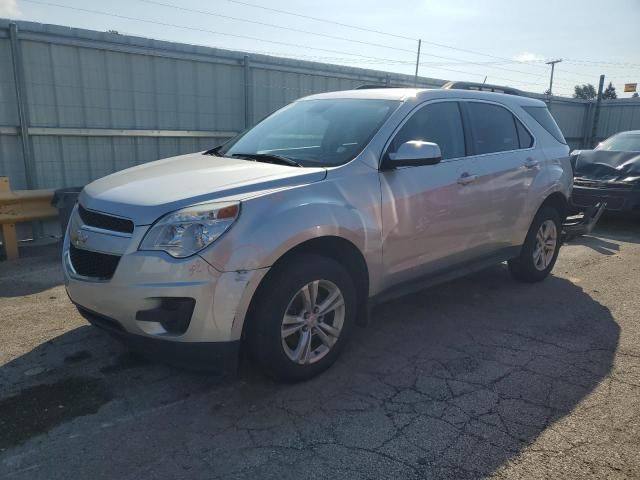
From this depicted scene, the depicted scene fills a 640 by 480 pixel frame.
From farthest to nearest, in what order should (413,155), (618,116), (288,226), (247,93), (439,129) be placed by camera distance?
(618,116) → (247,93) → (439,129) → (413,155) → (288,226)

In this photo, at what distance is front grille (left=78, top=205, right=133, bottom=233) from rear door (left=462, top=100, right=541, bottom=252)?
285cm

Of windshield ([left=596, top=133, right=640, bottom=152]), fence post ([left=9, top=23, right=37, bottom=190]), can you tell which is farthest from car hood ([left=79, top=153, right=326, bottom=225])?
windshield ([left=596, top=133, right=640, bottom=152])

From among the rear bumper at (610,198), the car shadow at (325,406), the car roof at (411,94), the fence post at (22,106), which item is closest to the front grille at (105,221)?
the car shadow at (325,406)

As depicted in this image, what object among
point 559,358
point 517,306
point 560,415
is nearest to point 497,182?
point 517,306

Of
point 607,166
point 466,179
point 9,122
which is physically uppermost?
point 9,122

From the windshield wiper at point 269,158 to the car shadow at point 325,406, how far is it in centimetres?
143

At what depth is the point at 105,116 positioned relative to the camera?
7.64m

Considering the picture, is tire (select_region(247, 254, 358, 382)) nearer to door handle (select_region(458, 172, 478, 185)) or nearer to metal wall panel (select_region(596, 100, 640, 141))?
door handle (select_region(458, 172, 478, 185))

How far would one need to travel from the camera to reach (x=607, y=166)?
884 cm

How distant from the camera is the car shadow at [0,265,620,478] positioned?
2592 millimetres

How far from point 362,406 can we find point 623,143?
28.6 ft

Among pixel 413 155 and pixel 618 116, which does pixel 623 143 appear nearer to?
pixel 413 155

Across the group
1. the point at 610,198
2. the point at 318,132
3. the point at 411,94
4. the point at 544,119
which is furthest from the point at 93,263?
the point at 610,198

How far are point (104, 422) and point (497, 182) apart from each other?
358cm
